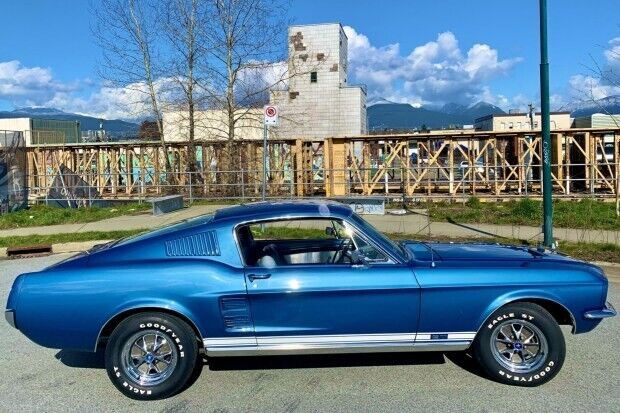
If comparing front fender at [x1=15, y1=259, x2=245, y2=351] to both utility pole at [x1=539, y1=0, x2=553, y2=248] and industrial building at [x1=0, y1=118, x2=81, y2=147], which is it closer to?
utility pole at [x1=539, y1=0, x2=553, y2=248]

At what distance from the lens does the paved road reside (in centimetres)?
379

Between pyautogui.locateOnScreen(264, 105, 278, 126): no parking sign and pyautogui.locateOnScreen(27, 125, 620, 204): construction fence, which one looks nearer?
pyautogui.locateOnScreen(264, 105, 278, 126): no parking sign

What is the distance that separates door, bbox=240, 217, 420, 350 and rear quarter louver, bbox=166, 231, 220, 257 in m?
0.35

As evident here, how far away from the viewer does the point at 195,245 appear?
410 cm

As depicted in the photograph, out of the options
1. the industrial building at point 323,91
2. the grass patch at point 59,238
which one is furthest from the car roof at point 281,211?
the industrial building at point 323,91

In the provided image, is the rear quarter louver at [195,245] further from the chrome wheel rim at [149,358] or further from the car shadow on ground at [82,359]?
the car shadow on ground at [82,359]

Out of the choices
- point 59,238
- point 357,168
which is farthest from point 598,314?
point 357,168

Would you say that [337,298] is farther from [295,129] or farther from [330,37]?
[330,37]

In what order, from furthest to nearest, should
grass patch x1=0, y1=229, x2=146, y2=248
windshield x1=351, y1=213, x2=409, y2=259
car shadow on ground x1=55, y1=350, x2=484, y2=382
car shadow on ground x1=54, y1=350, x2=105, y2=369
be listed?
grass patch x1=0, y1=229, x2=146, y2=248
car shadow on ground x1=54, y1=350, x2=105, y2=369
car shadow on ground x1=55, y1=350, x2=484, y2=382
windshield x1=351, y1=213, x2=409, y2=259

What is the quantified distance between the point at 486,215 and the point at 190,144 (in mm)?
13853

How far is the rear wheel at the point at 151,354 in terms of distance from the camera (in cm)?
394

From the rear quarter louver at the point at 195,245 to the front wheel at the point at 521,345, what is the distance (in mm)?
2221

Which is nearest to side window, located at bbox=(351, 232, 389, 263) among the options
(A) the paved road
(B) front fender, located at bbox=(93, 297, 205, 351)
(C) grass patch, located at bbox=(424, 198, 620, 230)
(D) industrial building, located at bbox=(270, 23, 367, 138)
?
(A) the paved road

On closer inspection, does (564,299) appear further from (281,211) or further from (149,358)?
(149,358)
